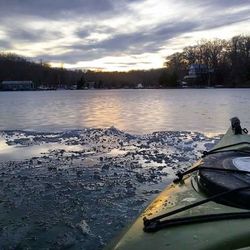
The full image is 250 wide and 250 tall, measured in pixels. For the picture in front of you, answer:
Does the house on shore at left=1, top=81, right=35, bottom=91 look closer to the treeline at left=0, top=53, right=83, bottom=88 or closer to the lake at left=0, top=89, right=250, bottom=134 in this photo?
the treeline at left=0, top=53, right=83, bottom=88

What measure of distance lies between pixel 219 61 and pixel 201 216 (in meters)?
130

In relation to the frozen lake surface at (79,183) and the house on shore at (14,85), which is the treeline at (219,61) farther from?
the frozen lake surface at (79,183)

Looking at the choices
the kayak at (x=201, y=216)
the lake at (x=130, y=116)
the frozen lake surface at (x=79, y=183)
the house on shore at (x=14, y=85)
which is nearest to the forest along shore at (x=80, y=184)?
the frozen lake surface at (x=79, y=183)

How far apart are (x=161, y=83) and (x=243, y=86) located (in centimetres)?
3552

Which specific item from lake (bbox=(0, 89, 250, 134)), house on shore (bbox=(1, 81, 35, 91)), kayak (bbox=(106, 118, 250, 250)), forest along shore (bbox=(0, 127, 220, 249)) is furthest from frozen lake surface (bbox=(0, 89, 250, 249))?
house on shore (bbox=(1, 81, 35, 91))

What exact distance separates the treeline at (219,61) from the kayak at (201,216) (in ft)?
368

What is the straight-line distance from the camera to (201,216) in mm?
2955

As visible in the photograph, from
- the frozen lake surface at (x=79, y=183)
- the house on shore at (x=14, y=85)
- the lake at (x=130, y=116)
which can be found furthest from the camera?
the house on shore at (x=14, y=85)

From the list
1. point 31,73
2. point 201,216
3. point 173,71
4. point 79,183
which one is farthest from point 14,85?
point 201,216

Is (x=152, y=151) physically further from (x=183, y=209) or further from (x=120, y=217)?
(x=183, y=209)

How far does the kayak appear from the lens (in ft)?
8.66

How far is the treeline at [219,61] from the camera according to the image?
114500 millimetres

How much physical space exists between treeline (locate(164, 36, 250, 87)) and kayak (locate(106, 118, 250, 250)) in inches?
4412

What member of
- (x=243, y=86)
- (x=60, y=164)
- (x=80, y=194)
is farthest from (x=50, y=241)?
(x=243, y=86)
